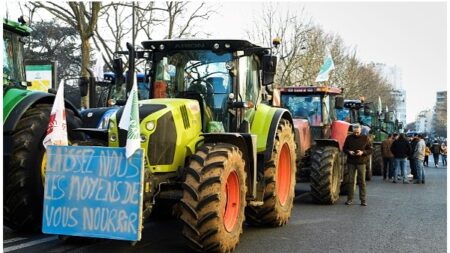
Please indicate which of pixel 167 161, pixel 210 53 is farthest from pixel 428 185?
pixel 167 161

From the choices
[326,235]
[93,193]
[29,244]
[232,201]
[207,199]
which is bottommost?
[326,235]

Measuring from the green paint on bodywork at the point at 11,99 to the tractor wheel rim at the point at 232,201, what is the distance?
2.84 metres

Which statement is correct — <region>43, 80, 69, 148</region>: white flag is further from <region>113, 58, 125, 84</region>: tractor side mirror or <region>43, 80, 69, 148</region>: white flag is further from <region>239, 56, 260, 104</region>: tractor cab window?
<region>239, 56, 260, 104</region>: tractor cab window

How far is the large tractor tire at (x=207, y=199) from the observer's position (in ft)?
19.5

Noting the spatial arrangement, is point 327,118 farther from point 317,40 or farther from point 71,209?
point 317,40

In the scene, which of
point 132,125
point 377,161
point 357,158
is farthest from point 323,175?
point 377,161

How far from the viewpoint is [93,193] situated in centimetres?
551

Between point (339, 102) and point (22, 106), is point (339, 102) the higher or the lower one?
the higher one

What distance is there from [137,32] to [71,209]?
24.8 meters

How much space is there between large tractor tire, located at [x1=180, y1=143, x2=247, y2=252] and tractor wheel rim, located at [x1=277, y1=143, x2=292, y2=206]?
2.78m

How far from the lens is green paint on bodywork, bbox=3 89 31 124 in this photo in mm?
6852

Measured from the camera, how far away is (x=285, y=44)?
109ft

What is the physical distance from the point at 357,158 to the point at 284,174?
3.02 metres

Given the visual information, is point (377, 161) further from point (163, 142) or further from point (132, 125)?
point (132, 125)
